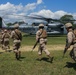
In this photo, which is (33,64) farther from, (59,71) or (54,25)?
(54,25)

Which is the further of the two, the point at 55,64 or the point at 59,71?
the point at 55,64

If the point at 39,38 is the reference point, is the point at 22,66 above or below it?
below

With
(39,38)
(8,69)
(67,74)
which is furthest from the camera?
(39,38)

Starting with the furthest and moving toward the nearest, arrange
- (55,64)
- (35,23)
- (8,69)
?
(35,23)
(55,64)
(8,69)

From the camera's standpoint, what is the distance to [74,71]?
11266 mm

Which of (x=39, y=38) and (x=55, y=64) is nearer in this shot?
(x=55, y=64)

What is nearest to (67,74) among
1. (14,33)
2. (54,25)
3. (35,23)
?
(14,33)

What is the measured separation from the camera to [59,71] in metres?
11.4

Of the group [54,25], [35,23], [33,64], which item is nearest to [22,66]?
[33,64]

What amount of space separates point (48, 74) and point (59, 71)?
2.39ft

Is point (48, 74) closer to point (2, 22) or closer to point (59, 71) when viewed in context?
point (59, 71)

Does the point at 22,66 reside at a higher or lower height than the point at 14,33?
lower

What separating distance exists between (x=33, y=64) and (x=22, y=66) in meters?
0.72

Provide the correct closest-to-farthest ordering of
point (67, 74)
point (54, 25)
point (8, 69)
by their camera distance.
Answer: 1. point (67, 74)
2. point (8, 69)
3. point (54, 25)
